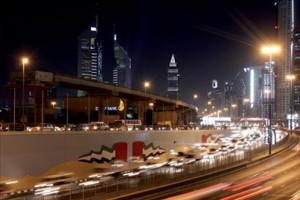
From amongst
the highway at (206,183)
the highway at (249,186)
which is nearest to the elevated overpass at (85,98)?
the highway at (206,183)

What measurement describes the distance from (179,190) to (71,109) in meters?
93.3

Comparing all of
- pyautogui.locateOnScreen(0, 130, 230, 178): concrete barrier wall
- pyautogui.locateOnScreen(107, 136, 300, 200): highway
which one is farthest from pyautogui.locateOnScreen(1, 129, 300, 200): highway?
pyautogui.locateOnScreen(0, 130, 230, 178): concrete barrier wall

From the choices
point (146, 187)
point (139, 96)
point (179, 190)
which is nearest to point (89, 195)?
point (146, 187)

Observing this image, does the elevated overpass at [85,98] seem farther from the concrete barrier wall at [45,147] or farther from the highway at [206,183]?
the highway at [206,183]

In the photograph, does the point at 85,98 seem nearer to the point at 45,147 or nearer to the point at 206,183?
the point at 45,147

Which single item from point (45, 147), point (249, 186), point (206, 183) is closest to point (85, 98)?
point (45, 147)

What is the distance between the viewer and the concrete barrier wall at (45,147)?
40844mm

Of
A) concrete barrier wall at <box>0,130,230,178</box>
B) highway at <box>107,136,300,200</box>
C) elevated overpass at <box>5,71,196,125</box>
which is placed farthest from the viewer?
elevated overpass at <box>5,71,196,125</box>

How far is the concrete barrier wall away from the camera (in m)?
40.8

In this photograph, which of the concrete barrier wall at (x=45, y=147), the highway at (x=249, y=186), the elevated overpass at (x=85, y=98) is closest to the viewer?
the highway at (x=249, y=186)

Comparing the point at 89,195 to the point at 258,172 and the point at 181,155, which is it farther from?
the point at 181,155

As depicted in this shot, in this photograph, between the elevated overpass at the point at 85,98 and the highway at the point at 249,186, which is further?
the elevated overpass at the point at 85,98

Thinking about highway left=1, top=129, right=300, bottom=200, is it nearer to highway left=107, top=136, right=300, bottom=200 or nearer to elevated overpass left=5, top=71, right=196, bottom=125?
highway left=107, top=136, right=300, bottom=200

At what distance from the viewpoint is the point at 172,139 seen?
7406 centimetres
